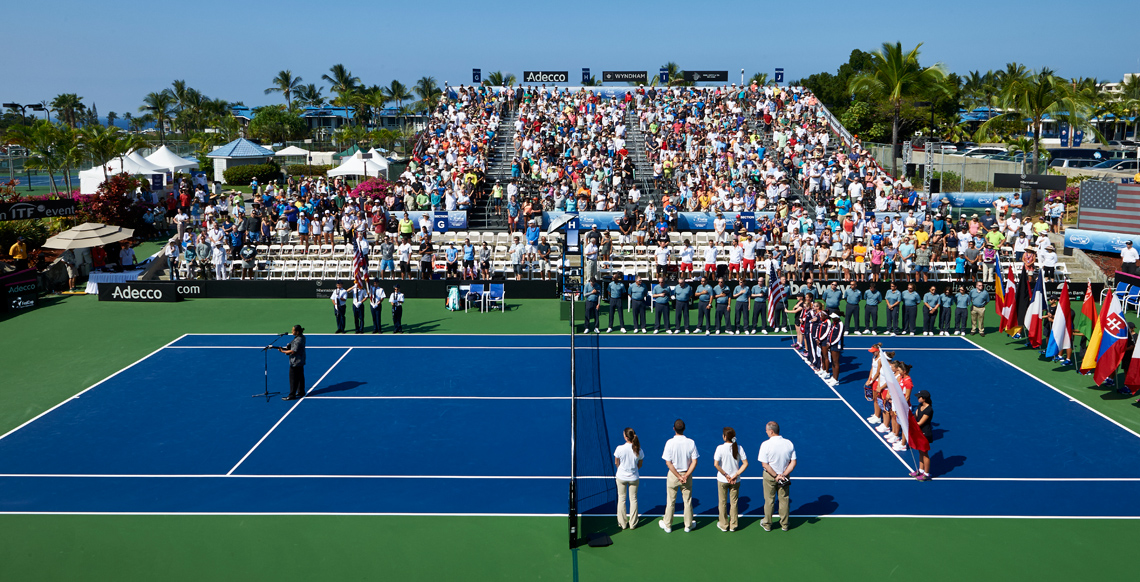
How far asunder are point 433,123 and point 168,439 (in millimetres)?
30046

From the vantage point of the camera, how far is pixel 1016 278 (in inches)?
884

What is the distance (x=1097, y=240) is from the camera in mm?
31703

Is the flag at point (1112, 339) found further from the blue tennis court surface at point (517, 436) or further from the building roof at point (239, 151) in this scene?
the building roof at point (239, 151)

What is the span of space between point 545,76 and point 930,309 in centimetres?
3448

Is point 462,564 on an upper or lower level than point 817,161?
lower

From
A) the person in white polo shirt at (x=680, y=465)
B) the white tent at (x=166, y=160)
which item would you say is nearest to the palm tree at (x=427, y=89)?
the white tent at (x=166, y=160)

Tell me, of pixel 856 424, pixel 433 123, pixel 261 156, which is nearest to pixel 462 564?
pixel 856 424

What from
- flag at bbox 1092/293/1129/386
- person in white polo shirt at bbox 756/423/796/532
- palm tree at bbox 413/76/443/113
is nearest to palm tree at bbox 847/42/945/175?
flag at bbox 1092/293/1129/386

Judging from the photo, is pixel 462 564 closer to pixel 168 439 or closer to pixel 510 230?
pixel 168 439

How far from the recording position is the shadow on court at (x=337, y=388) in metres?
18.3

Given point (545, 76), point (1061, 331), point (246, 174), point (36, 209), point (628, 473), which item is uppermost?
point (545, 76)

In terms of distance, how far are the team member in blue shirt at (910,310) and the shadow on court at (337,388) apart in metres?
13.4

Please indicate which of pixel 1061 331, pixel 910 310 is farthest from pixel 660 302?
pixel 1061 331

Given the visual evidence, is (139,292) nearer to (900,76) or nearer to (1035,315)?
(1035,315)
